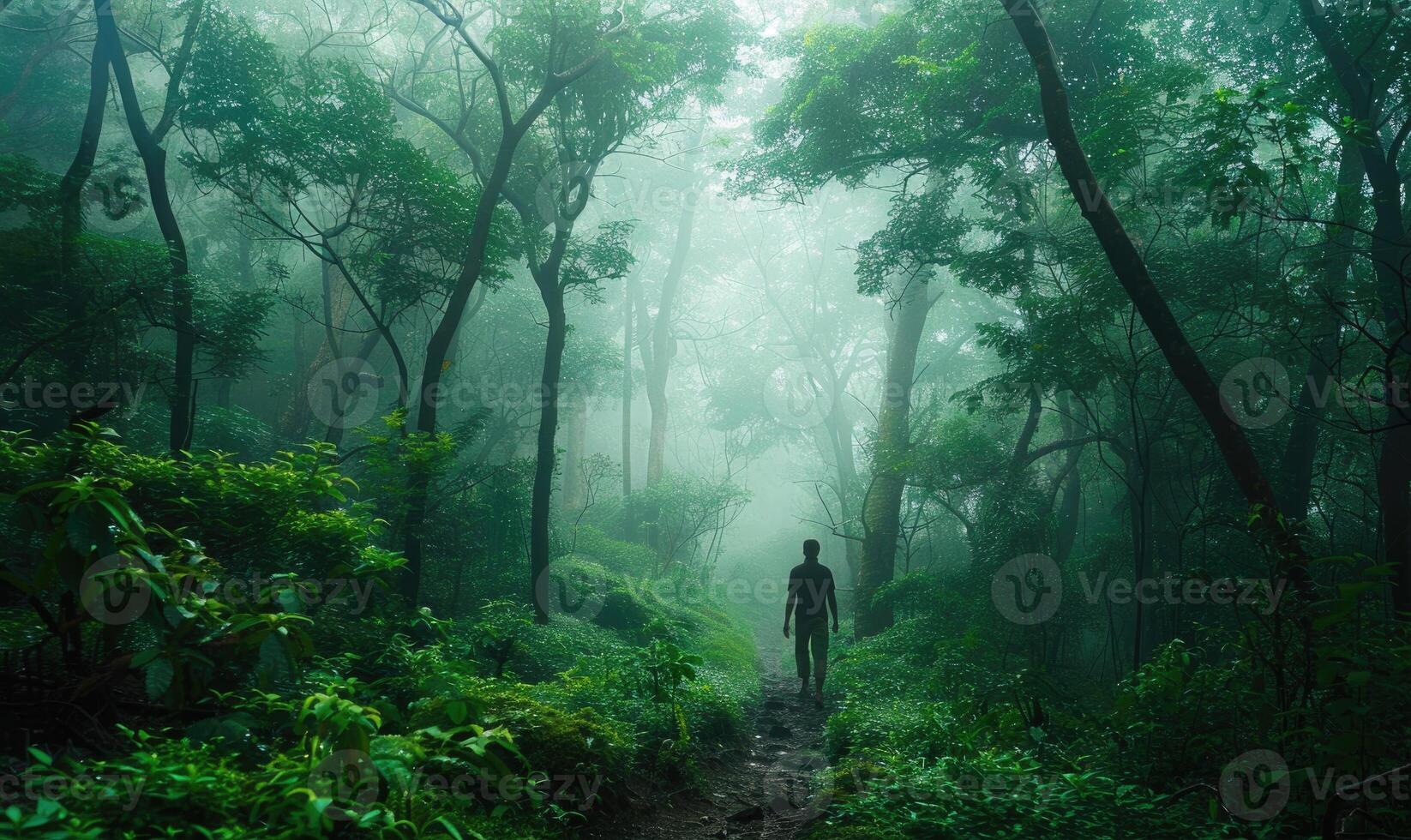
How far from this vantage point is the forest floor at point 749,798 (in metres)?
4.56

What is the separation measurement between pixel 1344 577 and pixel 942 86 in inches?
339

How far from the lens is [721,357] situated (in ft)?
123

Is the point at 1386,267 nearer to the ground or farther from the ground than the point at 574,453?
nearer to the ground

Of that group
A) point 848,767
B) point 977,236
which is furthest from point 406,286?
point 977,236

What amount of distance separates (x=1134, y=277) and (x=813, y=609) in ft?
16.9

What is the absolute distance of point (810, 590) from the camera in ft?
30.1

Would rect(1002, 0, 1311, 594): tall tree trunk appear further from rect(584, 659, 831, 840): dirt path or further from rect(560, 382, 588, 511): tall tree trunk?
rect(560, 382, 588, 511): tall tree trunk
